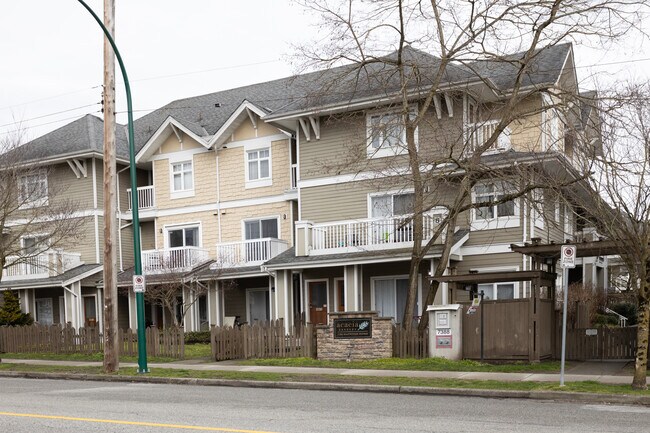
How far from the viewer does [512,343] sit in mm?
18359

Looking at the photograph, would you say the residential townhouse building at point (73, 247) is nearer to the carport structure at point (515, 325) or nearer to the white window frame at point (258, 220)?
the white window frame at point (258, 220)

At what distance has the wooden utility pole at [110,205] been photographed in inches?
724

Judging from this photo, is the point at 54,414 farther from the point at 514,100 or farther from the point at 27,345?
the point at 27,345

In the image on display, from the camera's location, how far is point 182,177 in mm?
32938

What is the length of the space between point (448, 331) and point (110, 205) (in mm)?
8923

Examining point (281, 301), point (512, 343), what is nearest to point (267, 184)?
point (281, 301)

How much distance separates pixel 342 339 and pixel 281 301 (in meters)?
7.59

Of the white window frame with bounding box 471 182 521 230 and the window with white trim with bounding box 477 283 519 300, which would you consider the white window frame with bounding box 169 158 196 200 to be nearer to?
the white window frame with bounding box 471 182 521 230

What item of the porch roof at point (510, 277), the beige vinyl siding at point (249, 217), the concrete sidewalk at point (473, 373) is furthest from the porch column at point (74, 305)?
the porch roof at point (510, 277)

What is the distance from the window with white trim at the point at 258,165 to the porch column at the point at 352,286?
6737mm

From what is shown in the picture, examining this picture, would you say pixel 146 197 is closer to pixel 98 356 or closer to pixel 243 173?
pixel 243 173

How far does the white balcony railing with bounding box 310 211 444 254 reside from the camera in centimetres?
2475

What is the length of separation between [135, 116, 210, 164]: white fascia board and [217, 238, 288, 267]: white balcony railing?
4488 mm

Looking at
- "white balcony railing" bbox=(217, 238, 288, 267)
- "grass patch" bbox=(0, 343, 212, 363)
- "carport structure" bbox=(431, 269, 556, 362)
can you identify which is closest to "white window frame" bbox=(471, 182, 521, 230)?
"carport structure" bbox=(431, 269, 556, 362)
